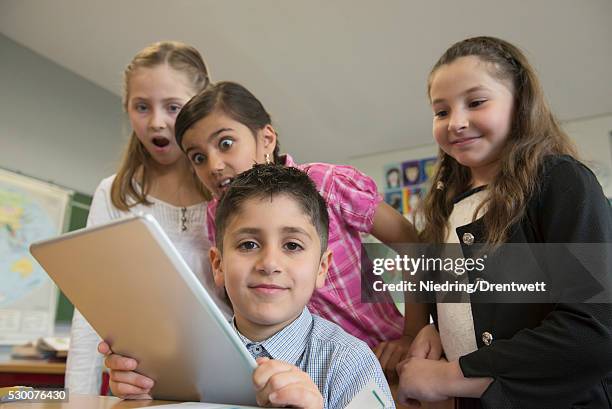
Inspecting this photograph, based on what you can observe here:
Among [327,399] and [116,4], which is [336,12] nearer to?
[116,4]

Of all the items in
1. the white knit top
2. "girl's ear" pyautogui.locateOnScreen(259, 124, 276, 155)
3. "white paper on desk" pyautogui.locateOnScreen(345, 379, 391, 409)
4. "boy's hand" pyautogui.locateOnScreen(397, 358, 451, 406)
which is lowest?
"white paper on desk" pyautogui.locateOnScreen(345, 379, 391, 409)

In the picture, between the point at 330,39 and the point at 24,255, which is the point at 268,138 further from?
the point at 24,255

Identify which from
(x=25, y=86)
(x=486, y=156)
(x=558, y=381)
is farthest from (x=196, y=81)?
(x=25, y=86)

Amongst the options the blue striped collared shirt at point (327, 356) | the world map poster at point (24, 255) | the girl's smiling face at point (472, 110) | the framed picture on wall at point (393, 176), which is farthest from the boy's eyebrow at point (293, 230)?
the framed picture on wall at point (393, 176)

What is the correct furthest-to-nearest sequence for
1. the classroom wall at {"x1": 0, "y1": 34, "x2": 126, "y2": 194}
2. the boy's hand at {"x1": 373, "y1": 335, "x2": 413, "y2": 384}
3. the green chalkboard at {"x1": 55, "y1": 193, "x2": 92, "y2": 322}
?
1. the green chalkboard at {"x1": 55, "y1": 193, "x2": 92, "y2": 322}
2. the classroom wall at {"x1": 0, "y1": 34, "x2": 126, "y2": 194}
3. the boy's hand at {"x1": 373, "y1": 335, "x2": 413, "y2": 384}

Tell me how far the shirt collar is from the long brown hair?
366 mm

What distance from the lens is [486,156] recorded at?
100cm

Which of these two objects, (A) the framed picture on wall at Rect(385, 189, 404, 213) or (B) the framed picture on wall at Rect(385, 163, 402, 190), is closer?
(A) the framed picture on wall at Rect(385, 189, 404, 213)

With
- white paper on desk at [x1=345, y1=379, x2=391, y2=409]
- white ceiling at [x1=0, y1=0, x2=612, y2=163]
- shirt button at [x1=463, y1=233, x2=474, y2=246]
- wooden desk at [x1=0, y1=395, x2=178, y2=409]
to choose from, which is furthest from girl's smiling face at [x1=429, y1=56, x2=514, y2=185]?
white ceiling at [x1=0, y1=0, x2=612, y2=163]

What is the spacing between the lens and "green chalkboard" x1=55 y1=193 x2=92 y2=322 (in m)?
3.37

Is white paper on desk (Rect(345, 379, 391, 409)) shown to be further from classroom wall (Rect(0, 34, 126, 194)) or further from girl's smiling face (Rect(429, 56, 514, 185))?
classroom wall (Rect(0, 34, 126, 194))

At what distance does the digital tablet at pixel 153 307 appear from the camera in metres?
0.45

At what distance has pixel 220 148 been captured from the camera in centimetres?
114

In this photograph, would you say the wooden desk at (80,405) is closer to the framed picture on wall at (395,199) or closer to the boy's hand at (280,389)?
the boy's hand at (280,389)
